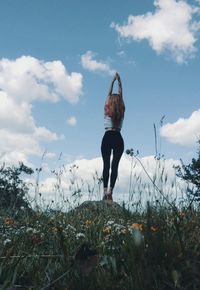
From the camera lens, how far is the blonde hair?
12320 mm

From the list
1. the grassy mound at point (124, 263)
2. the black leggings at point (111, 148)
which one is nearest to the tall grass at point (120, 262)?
the grassy mound at point (124, 263)

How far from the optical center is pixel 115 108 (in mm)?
12352

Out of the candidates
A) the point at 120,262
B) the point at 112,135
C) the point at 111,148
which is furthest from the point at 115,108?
the point at 120,262

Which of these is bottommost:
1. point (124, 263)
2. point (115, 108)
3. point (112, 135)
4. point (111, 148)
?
point (124, 263)

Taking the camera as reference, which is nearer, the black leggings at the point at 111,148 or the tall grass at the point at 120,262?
the tall grass at the point at 120,262

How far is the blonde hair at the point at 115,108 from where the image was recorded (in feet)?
40.4

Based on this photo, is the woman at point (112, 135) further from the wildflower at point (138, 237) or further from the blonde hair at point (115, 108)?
the wildflower at point (138, 237)

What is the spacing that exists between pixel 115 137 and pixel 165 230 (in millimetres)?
8727

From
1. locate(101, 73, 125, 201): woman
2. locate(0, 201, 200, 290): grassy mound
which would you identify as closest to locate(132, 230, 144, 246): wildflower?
locate(0, 201, 200, 290): grassy mound

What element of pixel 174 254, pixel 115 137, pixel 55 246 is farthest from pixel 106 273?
pixel 115 137

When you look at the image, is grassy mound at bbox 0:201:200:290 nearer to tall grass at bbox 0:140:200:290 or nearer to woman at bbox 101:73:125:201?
tall grass at bbox 0:140:200:290

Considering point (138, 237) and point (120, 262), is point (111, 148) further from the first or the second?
point (138, 237)

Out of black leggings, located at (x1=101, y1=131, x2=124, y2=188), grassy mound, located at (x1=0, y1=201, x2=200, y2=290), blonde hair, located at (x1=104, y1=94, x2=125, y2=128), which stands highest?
blonde hair, located at (x1=104, y1=94, x2=125, y2=128)

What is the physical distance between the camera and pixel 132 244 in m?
3.20
